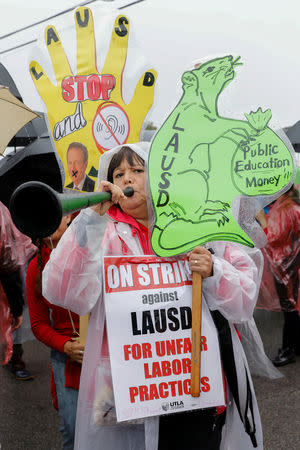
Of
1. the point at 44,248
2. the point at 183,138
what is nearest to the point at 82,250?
the point at 183,138

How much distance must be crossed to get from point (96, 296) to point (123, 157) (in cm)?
52

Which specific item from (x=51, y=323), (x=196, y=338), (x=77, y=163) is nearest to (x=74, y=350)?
(x=51, y=323)

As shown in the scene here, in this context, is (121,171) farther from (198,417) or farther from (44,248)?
(198,417)

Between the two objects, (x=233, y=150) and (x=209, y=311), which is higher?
(x=233, y=150)

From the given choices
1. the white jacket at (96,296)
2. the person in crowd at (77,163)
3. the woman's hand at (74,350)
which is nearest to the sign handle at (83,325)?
the woman's hand at (74,350)

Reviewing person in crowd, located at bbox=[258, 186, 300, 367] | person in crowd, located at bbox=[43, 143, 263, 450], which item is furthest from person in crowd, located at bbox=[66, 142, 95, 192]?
person in crowd, located at bbox=[258, 186, 300, 367]

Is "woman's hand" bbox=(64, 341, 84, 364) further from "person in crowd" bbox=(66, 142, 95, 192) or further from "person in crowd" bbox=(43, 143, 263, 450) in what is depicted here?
"person in crowd" bbox=(66, 142, 95, 192)

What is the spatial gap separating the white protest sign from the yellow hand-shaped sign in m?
0.83

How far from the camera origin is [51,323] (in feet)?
7.11

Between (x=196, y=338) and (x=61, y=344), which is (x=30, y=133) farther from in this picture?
(x=196, y=338)

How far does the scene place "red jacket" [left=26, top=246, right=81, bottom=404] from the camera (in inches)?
77.9

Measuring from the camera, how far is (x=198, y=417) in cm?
158

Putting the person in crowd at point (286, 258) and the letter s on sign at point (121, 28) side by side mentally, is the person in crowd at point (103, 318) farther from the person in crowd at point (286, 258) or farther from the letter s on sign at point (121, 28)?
the person in crowd at point (286, 258)

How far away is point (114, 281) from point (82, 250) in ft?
0.49
